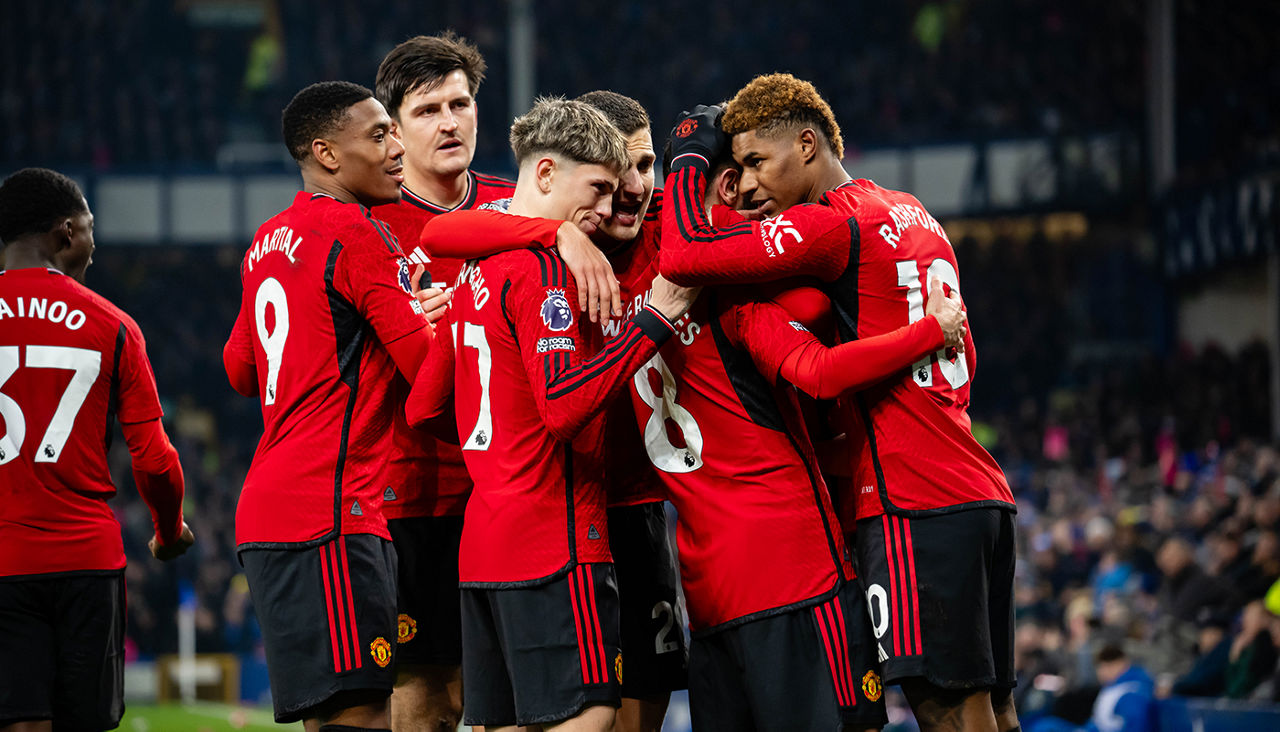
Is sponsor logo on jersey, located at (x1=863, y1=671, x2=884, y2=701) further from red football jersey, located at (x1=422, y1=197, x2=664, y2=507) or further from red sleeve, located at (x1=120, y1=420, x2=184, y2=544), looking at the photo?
red sleeve, located at (x1=120, y1=420, x2=184, y2=544)

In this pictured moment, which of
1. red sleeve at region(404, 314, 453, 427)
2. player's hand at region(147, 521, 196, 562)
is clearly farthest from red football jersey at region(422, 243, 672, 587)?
player's hand at region(147, 521, 196, 562)

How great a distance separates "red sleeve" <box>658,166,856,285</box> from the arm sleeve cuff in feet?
0.52

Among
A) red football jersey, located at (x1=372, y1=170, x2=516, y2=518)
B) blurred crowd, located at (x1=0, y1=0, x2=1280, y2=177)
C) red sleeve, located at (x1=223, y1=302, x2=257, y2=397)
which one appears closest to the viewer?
red sleeve, located at (x1=223, y1=302, x2=257, y2=397)

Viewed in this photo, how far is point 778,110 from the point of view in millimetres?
4109

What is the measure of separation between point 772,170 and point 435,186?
1.58 metres

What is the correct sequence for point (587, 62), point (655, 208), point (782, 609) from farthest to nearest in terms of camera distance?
point (587, 62)
point (655, 208)
point (782, 609)

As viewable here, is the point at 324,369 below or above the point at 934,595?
above

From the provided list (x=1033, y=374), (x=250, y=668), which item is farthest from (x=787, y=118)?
(x=1033, y=374)

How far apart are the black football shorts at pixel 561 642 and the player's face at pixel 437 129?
1.97 metres

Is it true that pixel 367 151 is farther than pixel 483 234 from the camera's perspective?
Yes

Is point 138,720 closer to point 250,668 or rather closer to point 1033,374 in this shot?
point 250,668

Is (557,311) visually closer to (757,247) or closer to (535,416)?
(535,416)

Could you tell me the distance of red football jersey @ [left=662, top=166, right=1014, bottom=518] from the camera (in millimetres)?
3889

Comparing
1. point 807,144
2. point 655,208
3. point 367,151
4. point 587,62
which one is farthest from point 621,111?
point 587,62
